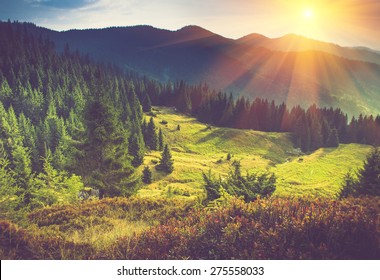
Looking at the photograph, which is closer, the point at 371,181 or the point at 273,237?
the point at 273,237

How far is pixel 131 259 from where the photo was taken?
16.9ft

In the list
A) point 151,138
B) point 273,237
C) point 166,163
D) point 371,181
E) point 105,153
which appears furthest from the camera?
point 151,138

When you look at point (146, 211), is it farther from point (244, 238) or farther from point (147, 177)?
point (147, 177)

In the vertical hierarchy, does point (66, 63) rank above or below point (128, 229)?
above

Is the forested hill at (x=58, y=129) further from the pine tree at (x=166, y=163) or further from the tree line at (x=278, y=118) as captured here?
the tree line at (x=278, y=118)

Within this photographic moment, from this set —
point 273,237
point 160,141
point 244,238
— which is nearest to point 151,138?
point 160,141

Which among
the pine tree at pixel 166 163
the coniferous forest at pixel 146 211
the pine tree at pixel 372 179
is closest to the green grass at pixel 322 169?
the coniferous forest at pixel 146 211

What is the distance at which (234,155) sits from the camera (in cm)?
8100

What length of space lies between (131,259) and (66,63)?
158 m

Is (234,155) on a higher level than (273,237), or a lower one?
lower

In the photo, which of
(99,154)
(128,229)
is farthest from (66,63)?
(128,229)

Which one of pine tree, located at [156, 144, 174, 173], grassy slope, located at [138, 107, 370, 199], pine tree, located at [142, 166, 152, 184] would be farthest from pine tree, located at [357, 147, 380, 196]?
pine tree, located at [156, 144, 174, 173]

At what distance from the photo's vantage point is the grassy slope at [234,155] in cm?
5515

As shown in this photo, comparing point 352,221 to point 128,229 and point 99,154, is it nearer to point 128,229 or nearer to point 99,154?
point 128,229
